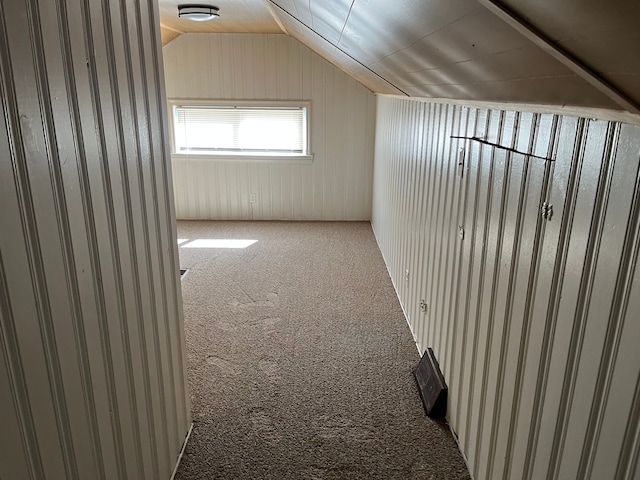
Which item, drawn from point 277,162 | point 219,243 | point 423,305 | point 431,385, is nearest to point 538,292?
point 431,385

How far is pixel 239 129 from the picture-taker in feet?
18.8

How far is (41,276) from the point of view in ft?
3.38

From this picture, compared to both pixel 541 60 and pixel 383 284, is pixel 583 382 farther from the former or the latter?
pixel 383 284

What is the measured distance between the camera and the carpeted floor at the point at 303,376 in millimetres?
2049

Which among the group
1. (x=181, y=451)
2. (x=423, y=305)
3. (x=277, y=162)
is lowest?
(x=181, y=451)

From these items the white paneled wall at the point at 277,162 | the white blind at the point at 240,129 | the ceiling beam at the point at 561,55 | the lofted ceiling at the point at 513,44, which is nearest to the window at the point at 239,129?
the white blind at the point at 240,129

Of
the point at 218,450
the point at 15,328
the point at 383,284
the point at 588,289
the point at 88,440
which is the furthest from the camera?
the point at 383,284

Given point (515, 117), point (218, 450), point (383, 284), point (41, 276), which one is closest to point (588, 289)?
point (515, 117)

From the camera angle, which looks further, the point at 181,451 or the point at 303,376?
the point at 303,376

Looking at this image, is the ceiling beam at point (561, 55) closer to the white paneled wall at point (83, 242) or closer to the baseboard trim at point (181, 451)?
the white paneled wall at point (83, 242)

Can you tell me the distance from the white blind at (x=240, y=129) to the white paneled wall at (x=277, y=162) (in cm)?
15

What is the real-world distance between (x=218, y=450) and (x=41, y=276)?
138cm

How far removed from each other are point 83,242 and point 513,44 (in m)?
1.10

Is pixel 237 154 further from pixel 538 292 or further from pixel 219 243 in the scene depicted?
pixel 538 292
